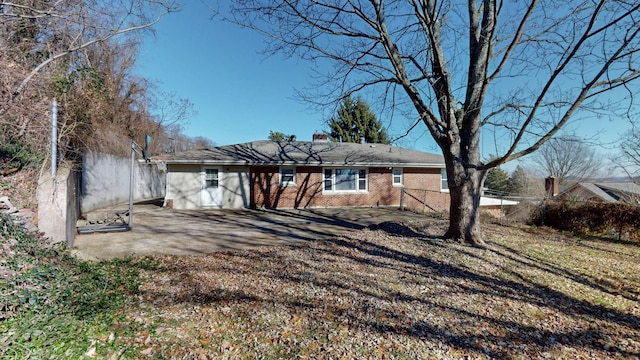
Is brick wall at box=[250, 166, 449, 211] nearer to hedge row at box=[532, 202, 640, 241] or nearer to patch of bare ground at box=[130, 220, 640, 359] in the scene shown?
hedge row at box=[532, 202, 640, 241]

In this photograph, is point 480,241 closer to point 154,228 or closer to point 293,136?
point 154,228

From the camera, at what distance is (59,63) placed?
949 cm

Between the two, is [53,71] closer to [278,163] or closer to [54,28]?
[54,28]

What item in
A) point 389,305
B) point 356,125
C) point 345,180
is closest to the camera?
point 389,305

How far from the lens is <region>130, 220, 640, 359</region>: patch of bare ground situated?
9.40 ft

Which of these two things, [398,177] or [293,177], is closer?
[293,177]

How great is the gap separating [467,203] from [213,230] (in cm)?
728

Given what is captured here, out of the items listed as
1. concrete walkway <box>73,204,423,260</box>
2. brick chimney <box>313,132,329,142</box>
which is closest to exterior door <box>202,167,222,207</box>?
concrete walkway <box>73,204,423,260</box>

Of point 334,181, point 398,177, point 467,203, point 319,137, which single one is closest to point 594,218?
point 398,177

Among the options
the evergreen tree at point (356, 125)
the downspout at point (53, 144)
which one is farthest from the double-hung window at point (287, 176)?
the evergreen tree at point (356, 125)

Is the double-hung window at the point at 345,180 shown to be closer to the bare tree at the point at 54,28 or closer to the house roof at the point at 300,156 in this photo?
the house roof at the point at 300,156

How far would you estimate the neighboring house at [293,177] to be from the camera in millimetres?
12977

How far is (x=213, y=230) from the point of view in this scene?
8336 mm

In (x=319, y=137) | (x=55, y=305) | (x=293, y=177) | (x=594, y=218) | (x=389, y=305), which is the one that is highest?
(x=319, y=137)
